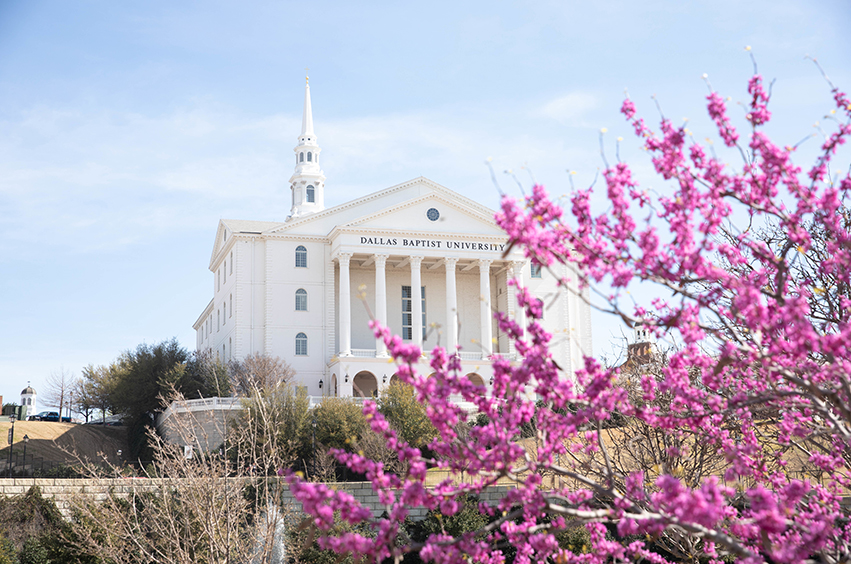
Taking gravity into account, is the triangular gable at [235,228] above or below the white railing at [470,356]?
above

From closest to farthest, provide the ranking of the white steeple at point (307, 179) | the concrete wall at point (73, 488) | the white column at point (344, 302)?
1. the concrete wall at point (73, 488)
2. the white column at point (344, 302)
3. the white steeple at point (307, 179)

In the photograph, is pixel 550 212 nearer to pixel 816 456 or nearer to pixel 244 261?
pixel 816 456

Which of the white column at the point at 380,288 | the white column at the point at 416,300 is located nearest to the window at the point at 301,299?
the white column at the point at 380,288

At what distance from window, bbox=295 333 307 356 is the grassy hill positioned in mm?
13128

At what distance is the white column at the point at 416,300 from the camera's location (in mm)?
60625

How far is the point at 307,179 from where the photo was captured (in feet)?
234

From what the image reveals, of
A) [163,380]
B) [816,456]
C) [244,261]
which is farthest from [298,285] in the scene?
[816,456]

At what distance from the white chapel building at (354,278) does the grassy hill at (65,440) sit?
981 centimetres

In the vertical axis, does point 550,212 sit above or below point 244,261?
below

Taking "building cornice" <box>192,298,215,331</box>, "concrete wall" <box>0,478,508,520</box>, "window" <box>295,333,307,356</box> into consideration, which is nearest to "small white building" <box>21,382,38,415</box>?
"building cornice" <box>192,298,215,331</box>

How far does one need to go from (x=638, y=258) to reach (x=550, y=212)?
0.88 m

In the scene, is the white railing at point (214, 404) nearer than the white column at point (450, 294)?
Yes

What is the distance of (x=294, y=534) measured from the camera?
28.0 m

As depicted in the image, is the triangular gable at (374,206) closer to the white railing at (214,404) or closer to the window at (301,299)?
the window at (301,299)
